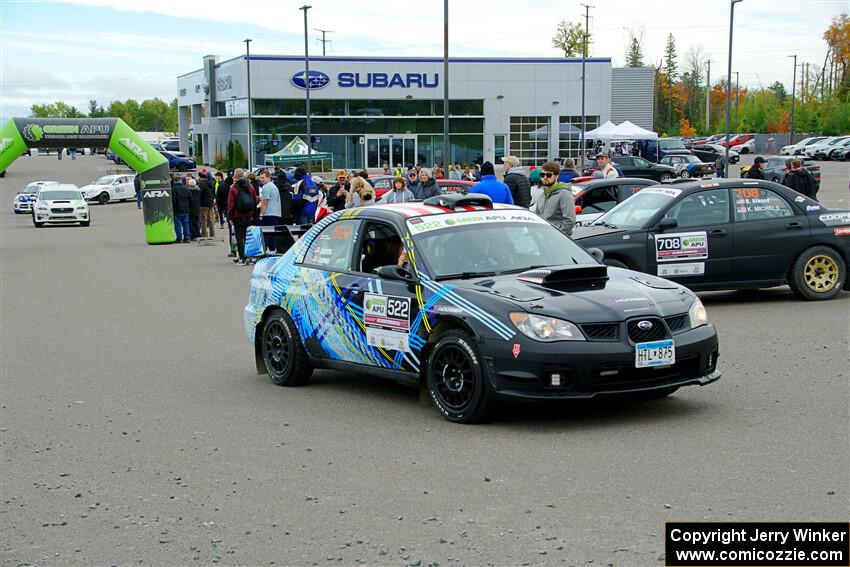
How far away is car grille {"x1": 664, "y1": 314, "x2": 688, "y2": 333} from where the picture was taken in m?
7.45

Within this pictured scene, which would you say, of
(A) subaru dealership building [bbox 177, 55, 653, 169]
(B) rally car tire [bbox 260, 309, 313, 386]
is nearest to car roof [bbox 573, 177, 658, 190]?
(B) rally car tire [bbox 260, 309, 313, 386]

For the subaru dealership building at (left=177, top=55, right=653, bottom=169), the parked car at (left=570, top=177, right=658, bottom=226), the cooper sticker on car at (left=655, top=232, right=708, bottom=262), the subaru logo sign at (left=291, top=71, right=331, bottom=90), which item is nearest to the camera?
the cooper sticker on car at (left=655, top=232, right=708, bottom=262)

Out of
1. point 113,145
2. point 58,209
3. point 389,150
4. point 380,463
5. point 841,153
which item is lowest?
point 380,463

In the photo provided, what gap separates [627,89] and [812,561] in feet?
275

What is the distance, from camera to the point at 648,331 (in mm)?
7277

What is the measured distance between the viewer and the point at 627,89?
85.8m

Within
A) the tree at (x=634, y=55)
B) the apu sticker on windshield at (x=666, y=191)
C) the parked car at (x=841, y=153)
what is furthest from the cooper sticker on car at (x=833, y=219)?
the tree at (x=634, y=55)

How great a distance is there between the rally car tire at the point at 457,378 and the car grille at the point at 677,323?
1327 mm

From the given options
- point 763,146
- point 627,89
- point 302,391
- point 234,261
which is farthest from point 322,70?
point 302,391

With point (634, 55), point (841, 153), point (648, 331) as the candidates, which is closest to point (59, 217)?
point (648, 331)

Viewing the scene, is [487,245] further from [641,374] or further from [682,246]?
[682,246]

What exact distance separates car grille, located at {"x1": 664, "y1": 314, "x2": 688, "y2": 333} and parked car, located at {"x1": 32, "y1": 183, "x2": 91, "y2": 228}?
37.8 metres

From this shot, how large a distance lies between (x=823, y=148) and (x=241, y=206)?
61443 millimetres

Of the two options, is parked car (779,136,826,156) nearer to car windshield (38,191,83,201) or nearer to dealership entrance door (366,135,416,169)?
dealership entrance door (366,135,416,169)
